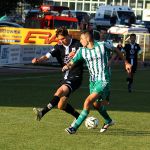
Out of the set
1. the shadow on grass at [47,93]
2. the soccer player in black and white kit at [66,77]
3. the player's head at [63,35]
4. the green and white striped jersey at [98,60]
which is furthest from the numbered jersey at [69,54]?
the shadow on grass at [47,93]

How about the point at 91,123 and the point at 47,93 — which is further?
the point at 47,93

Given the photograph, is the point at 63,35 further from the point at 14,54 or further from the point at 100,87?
the point at 14,54

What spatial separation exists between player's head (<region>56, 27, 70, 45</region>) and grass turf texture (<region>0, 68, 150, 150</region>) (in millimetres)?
1708

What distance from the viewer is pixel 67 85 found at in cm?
1397

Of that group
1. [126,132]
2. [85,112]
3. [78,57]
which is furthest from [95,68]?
[126,132]

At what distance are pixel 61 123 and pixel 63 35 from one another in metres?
1.95

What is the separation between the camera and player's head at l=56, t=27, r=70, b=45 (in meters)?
13.9

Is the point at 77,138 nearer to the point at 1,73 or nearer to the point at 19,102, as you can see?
the point at 19,102

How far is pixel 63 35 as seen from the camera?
45.9 feet

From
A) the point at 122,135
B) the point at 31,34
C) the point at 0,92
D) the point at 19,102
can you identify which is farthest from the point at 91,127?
the point at 31,34

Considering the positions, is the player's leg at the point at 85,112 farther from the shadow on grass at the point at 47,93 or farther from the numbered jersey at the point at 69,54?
the shadow on grass at the point at 47,93

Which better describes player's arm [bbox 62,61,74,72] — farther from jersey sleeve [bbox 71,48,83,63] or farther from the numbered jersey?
the numbered jersey

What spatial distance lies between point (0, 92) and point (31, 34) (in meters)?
18.3

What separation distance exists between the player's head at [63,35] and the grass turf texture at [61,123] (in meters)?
1.71
